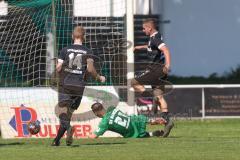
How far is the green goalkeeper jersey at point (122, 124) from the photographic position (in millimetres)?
17609

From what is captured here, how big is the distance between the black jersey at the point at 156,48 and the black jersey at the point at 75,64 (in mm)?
2402

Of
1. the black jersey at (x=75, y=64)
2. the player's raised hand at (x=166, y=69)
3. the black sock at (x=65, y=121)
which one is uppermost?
the black jersey at (x=75, y=64)

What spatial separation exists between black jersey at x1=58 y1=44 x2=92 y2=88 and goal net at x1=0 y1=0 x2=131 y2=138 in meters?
2.53

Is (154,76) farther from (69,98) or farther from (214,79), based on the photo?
(214,79)

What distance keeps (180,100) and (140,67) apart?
137 cm

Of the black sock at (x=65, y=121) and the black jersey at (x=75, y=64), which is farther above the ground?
the black jersey at (x=75, y=64)

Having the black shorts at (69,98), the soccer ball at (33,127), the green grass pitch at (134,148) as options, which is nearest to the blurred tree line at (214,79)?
the green grass pitch at (134,148)

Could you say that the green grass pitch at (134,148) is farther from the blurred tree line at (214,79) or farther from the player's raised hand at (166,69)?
the blurred tree line at (214,79)

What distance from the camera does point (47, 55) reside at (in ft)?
64.7

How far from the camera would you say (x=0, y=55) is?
64.3ft

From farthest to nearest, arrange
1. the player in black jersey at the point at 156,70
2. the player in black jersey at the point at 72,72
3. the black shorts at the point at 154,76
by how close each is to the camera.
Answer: the black shorts at the point at 154,76
the player in black jersey at the point at 156,70
the player in black jersey at the point at 72,72

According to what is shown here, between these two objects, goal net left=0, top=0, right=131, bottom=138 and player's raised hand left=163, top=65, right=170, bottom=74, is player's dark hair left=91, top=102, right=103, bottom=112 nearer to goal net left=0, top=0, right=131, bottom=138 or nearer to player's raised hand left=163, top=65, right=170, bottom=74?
goal net left=0, top=0, right=131, bottom=138

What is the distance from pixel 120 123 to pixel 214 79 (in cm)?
1015

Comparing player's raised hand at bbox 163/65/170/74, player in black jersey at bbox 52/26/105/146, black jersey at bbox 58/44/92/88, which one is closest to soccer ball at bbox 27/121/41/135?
player in black jersey at bbox 52/26/105/146
